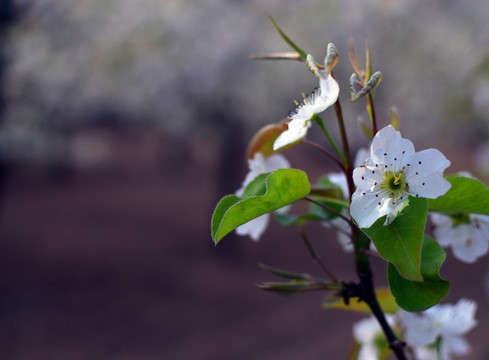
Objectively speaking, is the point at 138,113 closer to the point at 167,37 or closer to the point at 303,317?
the point at 167,37

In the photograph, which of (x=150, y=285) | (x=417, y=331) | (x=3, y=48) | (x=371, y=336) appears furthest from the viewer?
(x=150, y=285)

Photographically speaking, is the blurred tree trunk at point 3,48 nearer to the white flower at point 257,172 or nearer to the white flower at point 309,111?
the white flower at point 257,172

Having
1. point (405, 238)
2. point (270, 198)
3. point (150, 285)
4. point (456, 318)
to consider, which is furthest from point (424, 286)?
point (150, 285)

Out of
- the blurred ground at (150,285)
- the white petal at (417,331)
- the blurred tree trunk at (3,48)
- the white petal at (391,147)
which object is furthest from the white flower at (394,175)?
the blurred tree trunk at (3,48)

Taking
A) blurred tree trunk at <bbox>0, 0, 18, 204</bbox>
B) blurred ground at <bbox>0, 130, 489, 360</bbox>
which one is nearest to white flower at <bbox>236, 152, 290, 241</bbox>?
blurred ground at <bbox>0, 130, 489, 360</bbox>

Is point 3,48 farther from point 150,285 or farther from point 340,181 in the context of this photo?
point 340,181

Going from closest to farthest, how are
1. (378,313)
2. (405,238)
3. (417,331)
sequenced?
(405,238)
(378,313)
(417,331)
